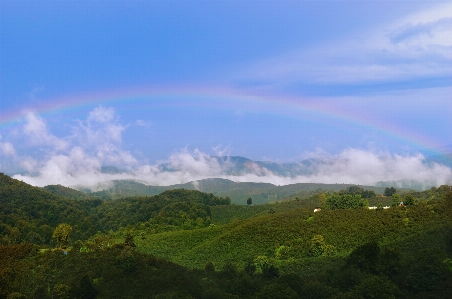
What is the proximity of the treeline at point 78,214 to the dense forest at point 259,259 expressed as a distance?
721mm

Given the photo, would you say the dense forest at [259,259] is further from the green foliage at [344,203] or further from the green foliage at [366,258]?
the green foliage at [344,203]

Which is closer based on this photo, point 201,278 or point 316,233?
point 201,278

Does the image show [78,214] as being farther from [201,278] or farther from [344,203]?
[201,278]

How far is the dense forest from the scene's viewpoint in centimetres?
2797

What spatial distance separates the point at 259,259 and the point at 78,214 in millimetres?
75348

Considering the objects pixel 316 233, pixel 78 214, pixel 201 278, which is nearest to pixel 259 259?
pixel 316 233

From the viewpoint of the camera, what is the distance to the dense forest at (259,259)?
28.0 meters

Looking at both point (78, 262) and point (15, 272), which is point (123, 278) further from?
point (15, 272)

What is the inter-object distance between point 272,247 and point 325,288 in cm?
2592

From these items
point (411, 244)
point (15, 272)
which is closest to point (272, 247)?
point (411, 244)

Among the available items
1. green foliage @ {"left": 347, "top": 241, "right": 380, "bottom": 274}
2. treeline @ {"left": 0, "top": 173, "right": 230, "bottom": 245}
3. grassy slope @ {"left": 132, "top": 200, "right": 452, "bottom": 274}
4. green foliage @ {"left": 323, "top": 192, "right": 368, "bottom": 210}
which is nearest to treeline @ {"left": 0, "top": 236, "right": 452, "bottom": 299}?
green foliage @ {"left": 347, "top": 241, "right": 380, "bottom": 274}

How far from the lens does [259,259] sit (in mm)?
46781

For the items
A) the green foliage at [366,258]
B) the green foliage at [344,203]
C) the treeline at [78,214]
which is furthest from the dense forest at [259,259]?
the treeline at [78,214]

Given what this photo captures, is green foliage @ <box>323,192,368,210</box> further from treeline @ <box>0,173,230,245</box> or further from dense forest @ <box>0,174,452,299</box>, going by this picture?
treeline @ <box>0,173,230,245</box>
